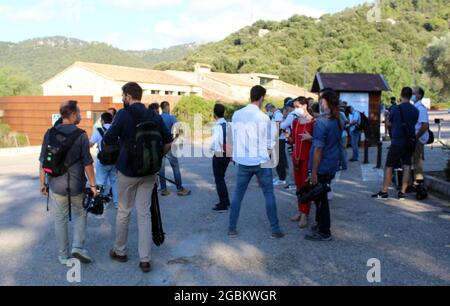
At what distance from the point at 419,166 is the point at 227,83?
145ft

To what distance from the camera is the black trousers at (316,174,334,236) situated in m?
5.59

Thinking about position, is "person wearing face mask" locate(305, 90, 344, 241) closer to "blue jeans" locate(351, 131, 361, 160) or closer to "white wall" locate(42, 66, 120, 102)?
"blue jeans" locate(351, 131, 361, 160)

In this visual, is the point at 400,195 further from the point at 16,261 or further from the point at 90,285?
the point at 16,261

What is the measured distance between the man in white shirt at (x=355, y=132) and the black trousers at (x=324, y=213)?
8.00m

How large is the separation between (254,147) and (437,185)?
452 centimetres

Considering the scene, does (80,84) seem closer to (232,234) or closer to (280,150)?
(280,150)

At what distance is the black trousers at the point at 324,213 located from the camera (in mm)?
5586

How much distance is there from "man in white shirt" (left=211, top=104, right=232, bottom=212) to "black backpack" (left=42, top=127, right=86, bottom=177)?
2.87m

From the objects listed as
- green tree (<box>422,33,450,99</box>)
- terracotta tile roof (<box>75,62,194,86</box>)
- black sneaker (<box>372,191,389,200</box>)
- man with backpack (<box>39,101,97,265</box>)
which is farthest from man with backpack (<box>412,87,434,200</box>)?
green tree (<box>422,33,450,99</box>)

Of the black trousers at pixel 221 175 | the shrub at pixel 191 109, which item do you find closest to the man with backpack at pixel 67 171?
the black trousers at pixel 221 175

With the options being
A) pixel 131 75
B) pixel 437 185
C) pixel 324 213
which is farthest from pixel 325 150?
pixel 131 75

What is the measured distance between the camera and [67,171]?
484 cm

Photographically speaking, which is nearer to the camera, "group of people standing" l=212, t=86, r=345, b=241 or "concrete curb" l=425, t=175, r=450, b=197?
"group of people standing" l=212, t=86, r=345, b=241

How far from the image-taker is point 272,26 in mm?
96562
